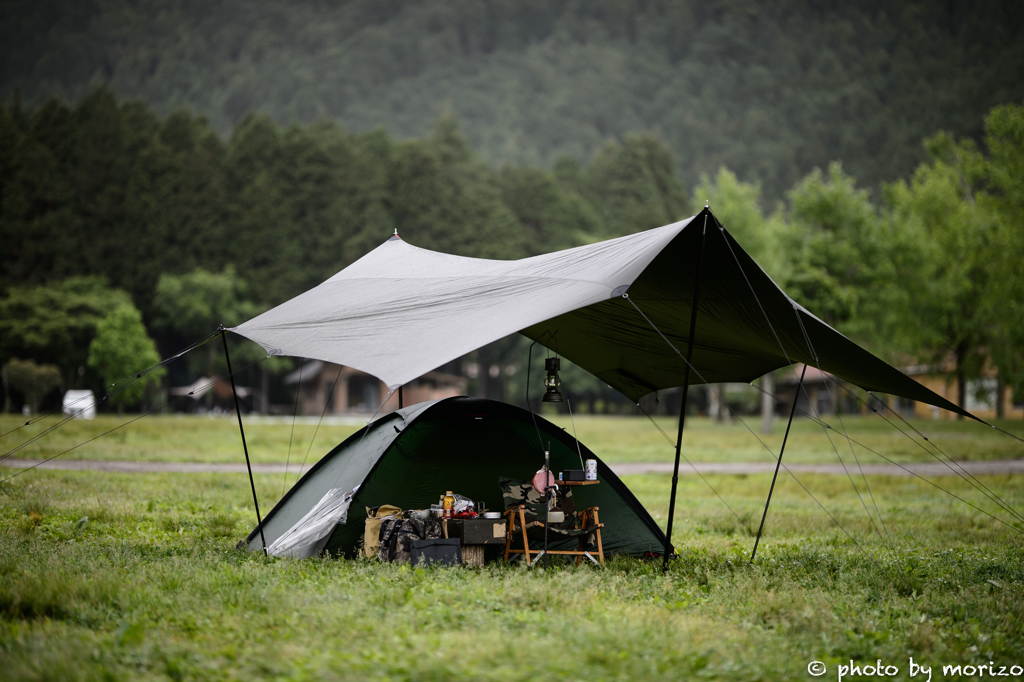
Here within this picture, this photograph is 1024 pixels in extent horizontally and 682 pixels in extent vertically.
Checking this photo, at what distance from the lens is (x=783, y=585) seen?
6672 mm

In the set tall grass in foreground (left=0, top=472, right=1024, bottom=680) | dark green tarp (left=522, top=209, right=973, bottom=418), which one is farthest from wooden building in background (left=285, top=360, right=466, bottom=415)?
tall grass in foreground (left=0, top=472, right=1024, bottom=680)

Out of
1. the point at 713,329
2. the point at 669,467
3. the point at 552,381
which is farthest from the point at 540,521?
the point at 669,467

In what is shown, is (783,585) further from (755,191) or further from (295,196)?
(295,196)

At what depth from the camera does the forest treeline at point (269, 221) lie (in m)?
38.5

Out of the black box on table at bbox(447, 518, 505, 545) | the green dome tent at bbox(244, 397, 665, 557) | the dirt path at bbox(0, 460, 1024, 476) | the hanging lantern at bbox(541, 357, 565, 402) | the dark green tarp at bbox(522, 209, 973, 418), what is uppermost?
the dark green tarp at bbox(522, 209, 973, 418)

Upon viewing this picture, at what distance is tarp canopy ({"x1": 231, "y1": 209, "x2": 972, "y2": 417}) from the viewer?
648 cm

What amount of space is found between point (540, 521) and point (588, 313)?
2024mm

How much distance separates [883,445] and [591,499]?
21205 mm

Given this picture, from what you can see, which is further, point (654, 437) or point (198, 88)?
point (198, 88)

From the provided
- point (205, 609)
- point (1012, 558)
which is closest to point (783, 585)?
point (1012, 558)

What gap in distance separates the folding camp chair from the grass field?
51cm

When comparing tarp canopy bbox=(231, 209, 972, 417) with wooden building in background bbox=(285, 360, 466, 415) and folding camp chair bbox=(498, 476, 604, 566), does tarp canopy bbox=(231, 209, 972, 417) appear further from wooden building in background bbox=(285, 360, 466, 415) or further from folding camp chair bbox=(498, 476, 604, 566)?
wooden building in background bbox=(285, 360, 466, 415)

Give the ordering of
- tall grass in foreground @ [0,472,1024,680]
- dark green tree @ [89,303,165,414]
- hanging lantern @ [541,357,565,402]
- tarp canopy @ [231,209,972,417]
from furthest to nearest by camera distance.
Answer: dark green tree @ [89,303,165,414] < hanging lantern @ [541,357,565,402] < tarp canopy @ [231,209,972,417] < tall grass in foreground @ [0,472,1024,680]

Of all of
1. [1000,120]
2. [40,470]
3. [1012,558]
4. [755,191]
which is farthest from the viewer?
[755,191]
